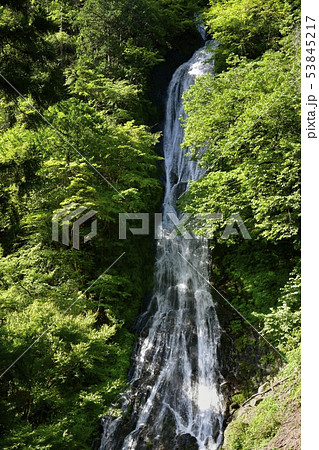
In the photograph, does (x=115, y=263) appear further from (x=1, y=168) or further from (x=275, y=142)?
(x=1, y=168)

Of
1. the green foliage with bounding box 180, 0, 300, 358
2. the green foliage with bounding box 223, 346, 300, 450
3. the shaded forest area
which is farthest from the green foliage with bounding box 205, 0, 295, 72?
the green foliage with bounding box 223, 346, 300, 450

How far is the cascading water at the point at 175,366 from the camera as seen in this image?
926cm

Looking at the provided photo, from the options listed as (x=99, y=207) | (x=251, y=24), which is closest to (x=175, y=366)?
(x=99, y=207)

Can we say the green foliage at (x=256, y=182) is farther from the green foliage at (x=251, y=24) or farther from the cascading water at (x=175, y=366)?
the green foliage at (x=251, y=24)

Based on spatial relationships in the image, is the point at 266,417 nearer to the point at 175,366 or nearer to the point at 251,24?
the point at 175,366

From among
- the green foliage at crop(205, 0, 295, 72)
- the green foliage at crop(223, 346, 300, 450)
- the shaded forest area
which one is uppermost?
the green foliage at crop(205, 0, 295, 72)

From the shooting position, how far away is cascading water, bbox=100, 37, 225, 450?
9.26 metres

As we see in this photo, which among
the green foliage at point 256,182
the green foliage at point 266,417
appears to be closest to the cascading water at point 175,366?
the green foliage at point 266,417

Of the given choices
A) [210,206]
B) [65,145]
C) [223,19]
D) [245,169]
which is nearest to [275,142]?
[245,169]

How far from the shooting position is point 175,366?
1075 centimetres

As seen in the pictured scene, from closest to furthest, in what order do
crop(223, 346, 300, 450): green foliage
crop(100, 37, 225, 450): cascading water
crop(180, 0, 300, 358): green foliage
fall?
1. crop(223, 346, 300, 450): green foliage
2. crop(100, 37, 225, 450): cascading water
3. crop(180, 0, 300, 358): green foliage

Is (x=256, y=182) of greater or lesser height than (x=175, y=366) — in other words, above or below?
above

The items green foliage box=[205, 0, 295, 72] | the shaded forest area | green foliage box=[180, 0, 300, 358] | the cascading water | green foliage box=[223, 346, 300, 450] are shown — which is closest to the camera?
the shaded forest area

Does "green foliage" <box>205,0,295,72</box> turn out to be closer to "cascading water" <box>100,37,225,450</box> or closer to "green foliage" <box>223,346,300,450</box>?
"cascading water" <box>100,37,225,450</box>
